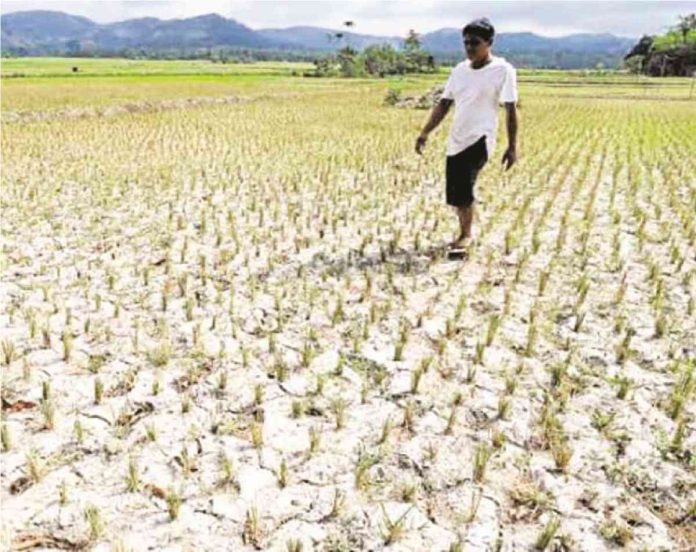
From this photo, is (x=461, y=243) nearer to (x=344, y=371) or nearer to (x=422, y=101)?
(x=344, y=371)

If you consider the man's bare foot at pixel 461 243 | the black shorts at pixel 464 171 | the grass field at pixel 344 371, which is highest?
the black shorts at pixel 464 171

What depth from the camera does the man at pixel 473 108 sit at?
4449 mm

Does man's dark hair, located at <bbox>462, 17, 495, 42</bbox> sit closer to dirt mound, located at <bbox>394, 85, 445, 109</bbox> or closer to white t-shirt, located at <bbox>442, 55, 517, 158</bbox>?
white t-shirt, located at <bbox>442, 55, 517, 158</bbox>

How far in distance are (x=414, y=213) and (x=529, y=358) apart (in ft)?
11.0

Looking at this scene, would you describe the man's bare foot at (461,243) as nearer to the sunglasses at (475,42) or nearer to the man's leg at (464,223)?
the man's leg at (464,223)

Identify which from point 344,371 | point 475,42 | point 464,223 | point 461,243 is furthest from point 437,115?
point 344,371

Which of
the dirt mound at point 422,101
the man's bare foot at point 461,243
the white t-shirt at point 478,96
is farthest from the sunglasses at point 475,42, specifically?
the dirt mound at point 422,101

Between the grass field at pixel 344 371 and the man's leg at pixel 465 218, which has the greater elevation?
the man's leg at pixel 465 218

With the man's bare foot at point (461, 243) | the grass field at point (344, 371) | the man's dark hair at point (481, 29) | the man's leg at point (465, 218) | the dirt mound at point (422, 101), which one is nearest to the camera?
the grass field at point (344, 371)

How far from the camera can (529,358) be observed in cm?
353

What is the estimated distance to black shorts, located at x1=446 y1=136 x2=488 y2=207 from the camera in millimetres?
4855

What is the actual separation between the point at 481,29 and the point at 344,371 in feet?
8.33

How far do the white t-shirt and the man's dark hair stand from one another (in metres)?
0.22

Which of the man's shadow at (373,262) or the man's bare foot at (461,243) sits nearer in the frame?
the man's shadow at (373,262)
